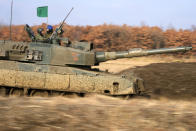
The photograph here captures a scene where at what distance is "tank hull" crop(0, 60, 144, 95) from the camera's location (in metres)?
8.27

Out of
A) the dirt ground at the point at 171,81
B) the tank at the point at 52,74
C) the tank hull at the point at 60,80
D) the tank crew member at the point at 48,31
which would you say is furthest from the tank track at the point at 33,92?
the dirt ground at the point at 171,81

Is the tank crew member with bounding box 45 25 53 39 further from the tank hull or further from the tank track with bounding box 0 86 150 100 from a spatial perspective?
the tank track with bounding box 0 86 150 100

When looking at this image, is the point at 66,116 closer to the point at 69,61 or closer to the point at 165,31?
the point at 69,61

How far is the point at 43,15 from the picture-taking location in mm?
10922

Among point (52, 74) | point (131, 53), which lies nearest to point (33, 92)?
point (52, 74)

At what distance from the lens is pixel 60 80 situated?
327 inches

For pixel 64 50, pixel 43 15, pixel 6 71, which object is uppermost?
pixel 43 15

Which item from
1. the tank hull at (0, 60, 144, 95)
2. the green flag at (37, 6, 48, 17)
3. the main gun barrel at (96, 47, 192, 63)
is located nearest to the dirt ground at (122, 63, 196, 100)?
the main gun barrel at (96, 47, 192, 63)

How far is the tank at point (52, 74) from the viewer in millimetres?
8273

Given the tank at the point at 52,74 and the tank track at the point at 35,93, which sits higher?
the tank at the point at 52,74

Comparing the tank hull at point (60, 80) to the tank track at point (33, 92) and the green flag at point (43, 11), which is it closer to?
the tank track at point (33, 92)

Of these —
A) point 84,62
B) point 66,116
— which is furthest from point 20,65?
point 66,116

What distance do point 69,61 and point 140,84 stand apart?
2677 millimetres

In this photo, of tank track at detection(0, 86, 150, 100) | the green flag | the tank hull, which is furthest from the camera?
the green flag
